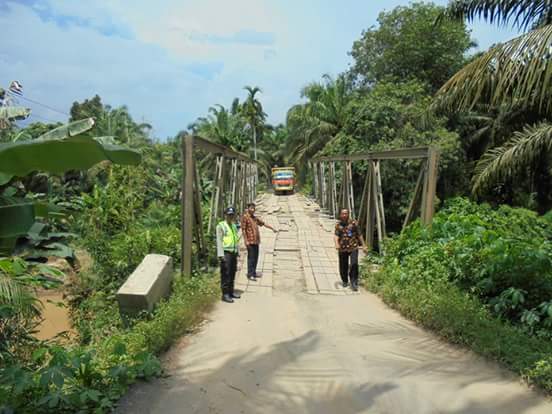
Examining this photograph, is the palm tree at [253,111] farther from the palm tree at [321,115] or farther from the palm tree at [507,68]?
the palm tree at [507,68]

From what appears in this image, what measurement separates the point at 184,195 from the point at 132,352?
3.20 m

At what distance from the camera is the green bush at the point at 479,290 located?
4.70 m

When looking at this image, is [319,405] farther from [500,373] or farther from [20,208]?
[20,208]

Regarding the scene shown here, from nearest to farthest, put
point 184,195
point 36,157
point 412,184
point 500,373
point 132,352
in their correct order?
point 36,157, point 500,373, point 132,352, point 184,195, point 412,184

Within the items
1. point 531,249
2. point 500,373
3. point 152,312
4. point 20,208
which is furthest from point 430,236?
point 20,208

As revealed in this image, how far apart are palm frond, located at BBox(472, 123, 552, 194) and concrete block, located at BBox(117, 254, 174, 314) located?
9531 millimetres

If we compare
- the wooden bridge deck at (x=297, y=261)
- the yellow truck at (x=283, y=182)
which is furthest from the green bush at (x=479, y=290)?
the yellow truck at (x=283, y=182)

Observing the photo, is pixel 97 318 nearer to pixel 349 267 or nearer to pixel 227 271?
pixel 227 271

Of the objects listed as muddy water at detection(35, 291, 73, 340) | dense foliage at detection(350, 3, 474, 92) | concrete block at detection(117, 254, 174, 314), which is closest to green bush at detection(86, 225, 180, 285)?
muddy water at detection(35, 291, 73, 340)

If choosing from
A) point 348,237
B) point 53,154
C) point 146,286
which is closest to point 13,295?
point 146,286

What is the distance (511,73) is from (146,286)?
5.03m

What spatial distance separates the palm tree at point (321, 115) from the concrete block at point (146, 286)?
2180 centimetres

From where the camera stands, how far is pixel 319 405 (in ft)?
12.1

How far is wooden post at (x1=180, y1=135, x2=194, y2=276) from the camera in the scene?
7.27 m
